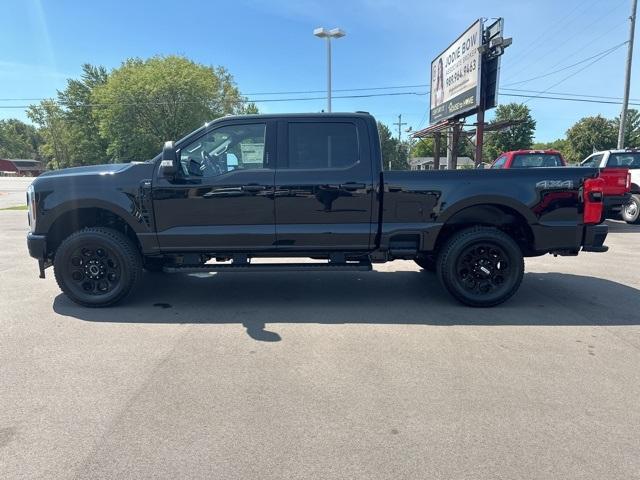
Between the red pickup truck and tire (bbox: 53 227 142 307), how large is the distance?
9.35 meters

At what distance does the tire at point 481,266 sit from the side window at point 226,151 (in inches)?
93.3

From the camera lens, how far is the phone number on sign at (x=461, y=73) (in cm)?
1507

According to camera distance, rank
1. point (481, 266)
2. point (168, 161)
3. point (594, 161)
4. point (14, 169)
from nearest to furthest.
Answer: point (168, 161)
point (481, 266)
point (594, 161)
point (14, 169)

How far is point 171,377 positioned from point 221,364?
0.40 meters

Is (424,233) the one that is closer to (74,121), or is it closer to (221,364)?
(221,364)

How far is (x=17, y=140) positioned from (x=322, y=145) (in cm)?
14818

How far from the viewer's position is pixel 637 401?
3047mm

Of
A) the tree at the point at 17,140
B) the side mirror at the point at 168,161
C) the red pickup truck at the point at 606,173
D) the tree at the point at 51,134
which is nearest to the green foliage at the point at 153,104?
the red pickup truck at the point at 606,173

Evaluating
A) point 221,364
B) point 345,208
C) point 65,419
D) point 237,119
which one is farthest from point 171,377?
point 237,119

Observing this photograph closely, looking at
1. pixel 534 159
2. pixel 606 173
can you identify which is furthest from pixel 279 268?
pixel 534 159

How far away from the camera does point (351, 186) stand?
485 centimetres

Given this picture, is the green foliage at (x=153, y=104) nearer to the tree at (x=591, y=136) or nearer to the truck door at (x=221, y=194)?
the truck door at (x=221, y=194)

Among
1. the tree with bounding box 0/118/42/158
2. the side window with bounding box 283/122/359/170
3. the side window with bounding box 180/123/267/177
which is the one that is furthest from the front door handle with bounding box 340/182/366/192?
the tree with bounding box 0/118/42/158

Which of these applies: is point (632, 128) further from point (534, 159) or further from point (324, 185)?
point (324, 185)
